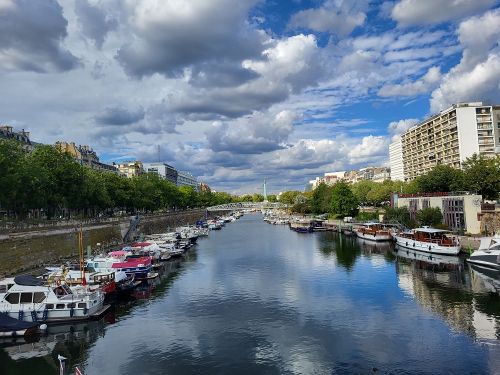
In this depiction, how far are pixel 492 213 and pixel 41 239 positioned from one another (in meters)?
62.6

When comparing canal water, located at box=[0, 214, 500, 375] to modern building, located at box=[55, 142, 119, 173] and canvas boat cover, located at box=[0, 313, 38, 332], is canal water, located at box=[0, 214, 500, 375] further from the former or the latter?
modern building, located at box=[55, 142, 119, 173]

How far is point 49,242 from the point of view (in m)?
56.6

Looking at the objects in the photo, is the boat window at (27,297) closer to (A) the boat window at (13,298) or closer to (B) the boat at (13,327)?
(A) the boat window at (13,298)

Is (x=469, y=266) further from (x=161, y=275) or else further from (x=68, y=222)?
(x=68, y=222)

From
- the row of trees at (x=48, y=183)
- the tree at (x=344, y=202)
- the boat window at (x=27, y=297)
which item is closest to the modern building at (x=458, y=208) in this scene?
the tree at (x=344, y=202)

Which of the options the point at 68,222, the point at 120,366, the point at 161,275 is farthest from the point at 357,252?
the point at 120,366

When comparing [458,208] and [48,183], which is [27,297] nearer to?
[48,183]

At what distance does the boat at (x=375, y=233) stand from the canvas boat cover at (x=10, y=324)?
65.8m

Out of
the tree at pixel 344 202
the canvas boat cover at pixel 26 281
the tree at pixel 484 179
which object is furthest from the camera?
the tree at pixel 344 202

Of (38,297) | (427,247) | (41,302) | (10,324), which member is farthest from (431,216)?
(10,324)

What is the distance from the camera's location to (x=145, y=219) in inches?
4225

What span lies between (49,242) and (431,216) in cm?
6084

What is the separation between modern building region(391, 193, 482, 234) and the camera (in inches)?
2566

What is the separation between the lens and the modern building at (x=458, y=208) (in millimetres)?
65188
